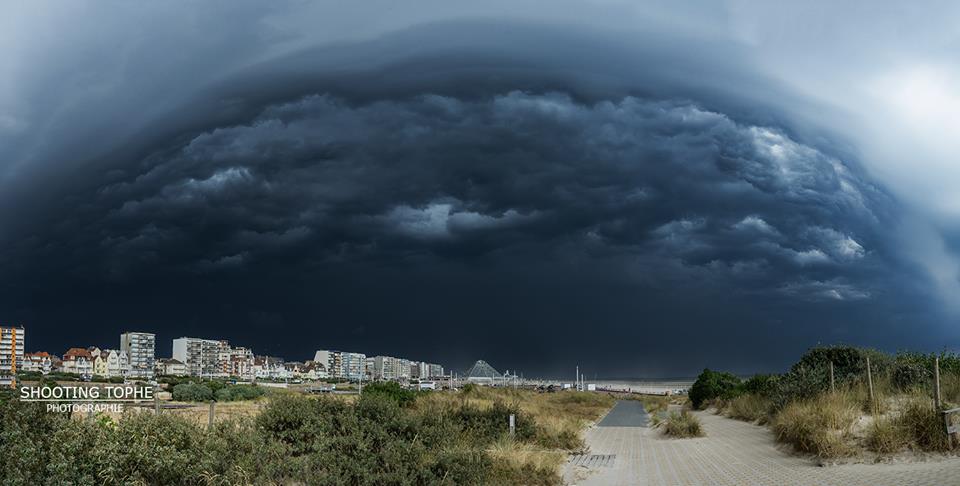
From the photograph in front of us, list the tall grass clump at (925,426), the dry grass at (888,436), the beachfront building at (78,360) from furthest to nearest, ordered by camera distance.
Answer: the beachfront building at (78,360)
the dry grass at (888,436)
the tall grass clump at (925,426)

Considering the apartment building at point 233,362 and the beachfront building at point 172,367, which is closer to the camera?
the beachfront building at point 172,367

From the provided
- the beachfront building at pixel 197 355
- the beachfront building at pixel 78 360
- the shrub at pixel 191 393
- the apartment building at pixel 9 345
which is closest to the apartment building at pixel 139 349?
the beachfront building at pixel 78 360

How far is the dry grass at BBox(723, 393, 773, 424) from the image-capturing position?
104ft

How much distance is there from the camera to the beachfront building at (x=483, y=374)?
132000mm

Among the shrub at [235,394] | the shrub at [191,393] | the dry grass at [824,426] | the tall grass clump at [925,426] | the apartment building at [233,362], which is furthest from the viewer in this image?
the apartment building at [233,362]

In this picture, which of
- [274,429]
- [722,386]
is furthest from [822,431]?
[722,386]

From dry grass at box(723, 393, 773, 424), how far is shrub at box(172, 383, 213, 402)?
113 ft

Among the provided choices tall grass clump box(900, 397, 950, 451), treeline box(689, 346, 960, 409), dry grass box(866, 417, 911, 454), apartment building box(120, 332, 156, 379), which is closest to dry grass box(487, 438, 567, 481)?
dry grass box(866, 417, 911, 454)

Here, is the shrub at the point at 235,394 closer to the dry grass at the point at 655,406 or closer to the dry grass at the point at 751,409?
the dry grass at the point at 655,406

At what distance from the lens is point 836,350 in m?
32.3

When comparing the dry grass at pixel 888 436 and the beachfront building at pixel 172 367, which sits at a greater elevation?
the dry grass at pixel 888 436

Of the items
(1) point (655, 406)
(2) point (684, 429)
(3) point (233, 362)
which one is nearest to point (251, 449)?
(2) point (684, 429)

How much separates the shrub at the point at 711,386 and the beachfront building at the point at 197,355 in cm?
12968

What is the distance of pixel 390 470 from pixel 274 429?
2719 mm
